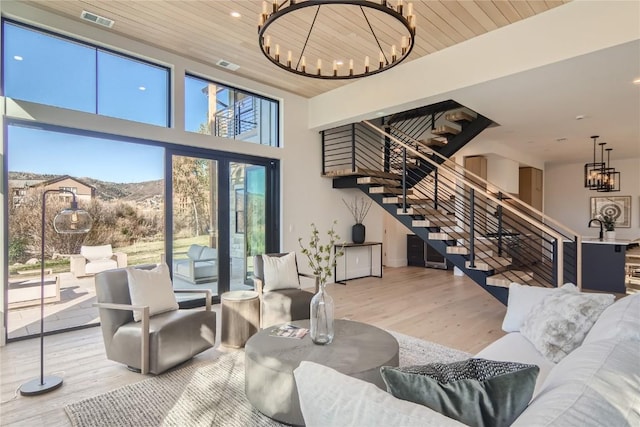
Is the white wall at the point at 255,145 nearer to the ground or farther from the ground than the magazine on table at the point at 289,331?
farther from the ground

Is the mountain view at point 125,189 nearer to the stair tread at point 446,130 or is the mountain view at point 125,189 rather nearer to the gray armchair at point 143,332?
the gray armchair at point 143,332

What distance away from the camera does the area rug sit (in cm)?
225

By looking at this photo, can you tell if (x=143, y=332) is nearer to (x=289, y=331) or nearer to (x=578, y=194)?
(x=289, y=331)

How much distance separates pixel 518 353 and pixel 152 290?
302 centimetres

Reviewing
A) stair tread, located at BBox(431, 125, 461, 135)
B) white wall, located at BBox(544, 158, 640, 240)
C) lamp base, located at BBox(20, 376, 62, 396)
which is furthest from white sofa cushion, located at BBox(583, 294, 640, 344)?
white wall, located at BBox(544, 158, 640, 240)

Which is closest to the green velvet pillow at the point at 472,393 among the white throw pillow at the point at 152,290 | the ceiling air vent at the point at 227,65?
the white throw pillow at the point at 152,290

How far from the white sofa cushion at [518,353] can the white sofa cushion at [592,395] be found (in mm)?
907

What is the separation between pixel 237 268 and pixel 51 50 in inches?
143

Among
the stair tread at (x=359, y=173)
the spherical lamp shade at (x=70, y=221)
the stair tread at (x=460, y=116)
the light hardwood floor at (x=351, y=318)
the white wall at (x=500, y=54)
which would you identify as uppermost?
the white wall at (x=500, y=54)

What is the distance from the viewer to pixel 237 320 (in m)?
3.55

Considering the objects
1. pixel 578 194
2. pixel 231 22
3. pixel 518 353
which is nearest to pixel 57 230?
pixel 231 22

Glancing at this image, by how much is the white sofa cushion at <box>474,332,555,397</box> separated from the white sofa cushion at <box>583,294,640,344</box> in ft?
1.23

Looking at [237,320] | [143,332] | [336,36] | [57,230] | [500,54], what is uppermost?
[336,36]

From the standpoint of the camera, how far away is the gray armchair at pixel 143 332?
2824 millimetres
